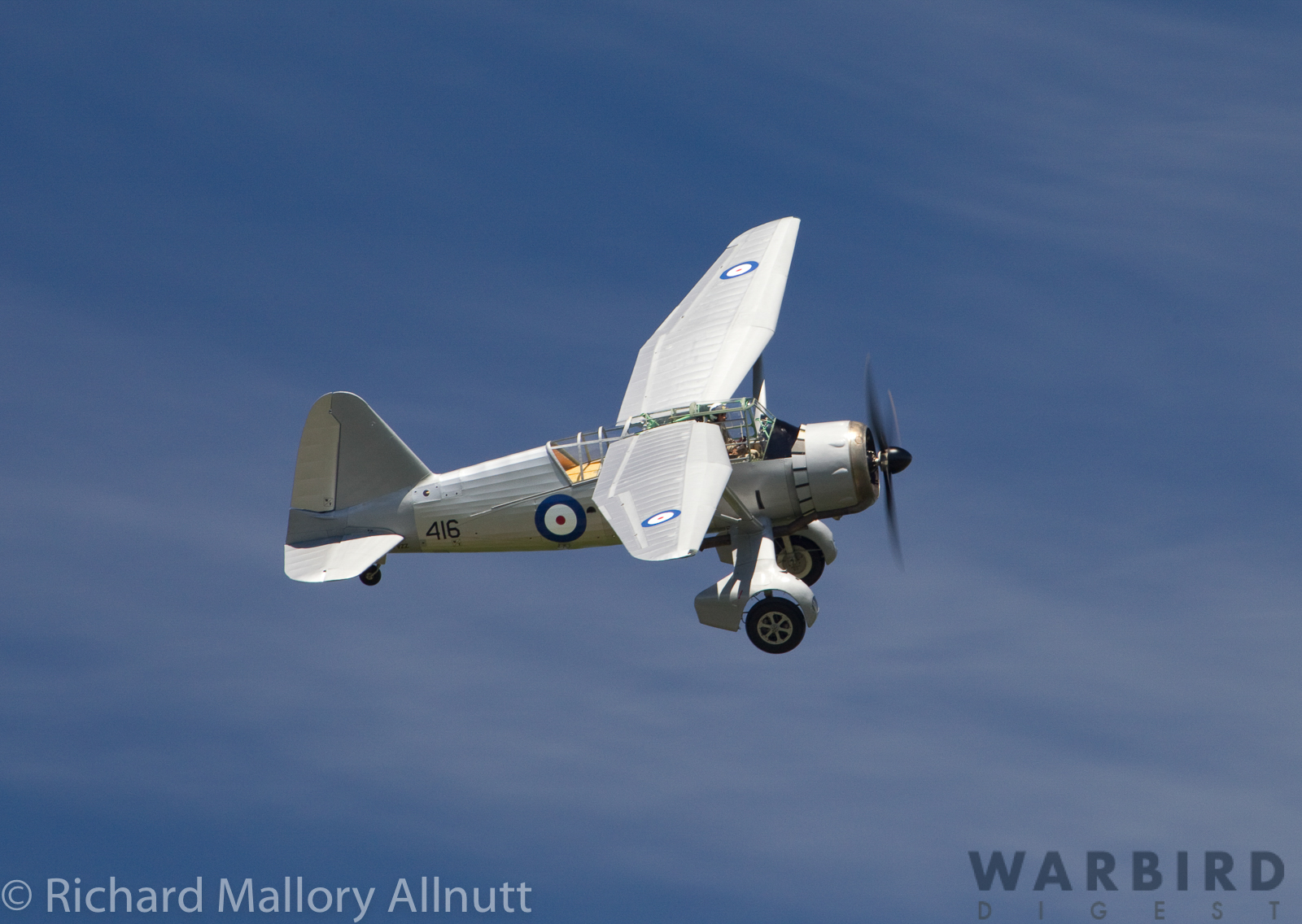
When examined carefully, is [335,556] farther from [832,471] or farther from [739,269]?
[739,269]

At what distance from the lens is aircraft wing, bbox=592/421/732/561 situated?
2628cm

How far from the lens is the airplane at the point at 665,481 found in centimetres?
2970

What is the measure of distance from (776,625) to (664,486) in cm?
352

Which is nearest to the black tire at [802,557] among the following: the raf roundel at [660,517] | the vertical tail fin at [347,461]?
the raf roundel at [660,517]

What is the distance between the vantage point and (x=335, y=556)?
3161 cm

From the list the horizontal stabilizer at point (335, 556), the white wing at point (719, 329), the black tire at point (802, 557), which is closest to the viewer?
the white wing at point (719, 329)

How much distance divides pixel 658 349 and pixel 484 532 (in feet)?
15.3

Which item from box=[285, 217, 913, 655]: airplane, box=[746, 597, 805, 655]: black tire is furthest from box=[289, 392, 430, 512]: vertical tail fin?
box=[746, 597, 805, 655]: black tire

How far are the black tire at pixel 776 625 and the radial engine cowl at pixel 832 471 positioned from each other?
180 centimetres

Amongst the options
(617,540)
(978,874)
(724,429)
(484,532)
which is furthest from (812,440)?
(978,874)

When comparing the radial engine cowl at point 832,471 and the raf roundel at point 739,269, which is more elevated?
the raf roundel at point 739,269

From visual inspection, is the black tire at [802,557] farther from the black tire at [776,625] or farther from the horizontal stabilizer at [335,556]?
the horizontal stabilizer at [335,556]

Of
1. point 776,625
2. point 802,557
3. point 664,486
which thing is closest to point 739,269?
point 802,557

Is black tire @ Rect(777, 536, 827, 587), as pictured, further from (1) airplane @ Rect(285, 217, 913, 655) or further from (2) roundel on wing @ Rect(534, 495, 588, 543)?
(2) roundel on wing @ Rect(534, 495, 588, 543)
